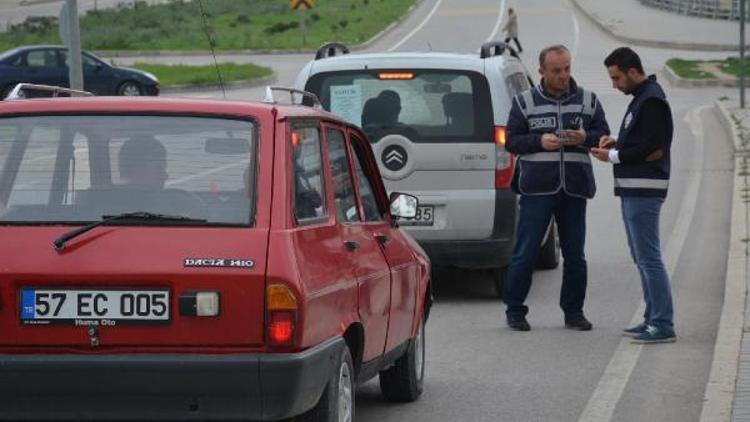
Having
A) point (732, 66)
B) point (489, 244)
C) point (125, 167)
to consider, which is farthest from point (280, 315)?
point (732, 66)

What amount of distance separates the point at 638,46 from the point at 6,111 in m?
52.1

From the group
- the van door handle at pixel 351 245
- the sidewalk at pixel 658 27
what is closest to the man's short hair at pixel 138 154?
the van door handle at pixel 351 245

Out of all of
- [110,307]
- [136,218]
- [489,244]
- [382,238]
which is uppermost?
[136,218]

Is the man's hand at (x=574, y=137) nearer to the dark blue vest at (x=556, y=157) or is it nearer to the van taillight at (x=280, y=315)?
the dark blue vest at (x=556, y=157)

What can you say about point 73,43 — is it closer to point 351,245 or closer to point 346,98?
point 346,98

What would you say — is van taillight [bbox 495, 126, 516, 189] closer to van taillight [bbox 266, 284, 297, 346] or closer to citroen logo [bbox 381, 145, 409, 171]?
citroen logo [bbox 381, 145, 409, 171]

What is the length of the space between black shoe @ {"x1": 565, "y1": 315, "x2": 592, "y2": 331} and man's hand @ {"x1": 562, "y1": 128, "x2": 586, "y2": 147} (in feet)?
3.97

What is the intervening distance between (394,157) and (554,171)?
1616 millimetres

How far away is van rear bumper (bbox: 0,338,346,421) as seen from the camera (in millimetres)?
6336

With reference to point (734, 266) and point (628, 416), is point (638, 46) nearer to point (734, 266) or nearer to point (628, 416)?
point (734, 266)

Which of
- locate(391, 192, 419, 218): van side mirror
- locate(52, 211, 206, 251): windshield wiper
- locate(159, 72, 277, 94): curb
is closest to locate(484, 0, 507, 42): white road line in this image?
locate(159, 72, 277, 94): curb

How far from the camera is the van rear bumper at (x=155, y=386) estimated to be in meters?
6.34

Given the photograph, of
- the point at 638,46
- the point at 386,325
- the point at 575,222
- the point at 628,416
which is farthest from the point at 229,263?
the point at 638,46

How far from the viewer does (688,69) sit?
1769 inches
